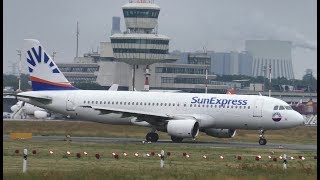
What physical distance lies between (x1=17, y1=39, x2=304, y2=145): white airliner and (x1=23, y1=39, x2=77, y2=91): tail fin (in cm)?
10

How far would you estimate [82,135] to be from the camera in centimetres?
7544

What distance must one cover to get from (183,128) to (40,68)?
1360 cm

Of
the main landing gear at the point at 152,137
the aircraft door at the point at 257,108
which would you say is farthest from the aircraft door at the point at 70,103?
the aircraft door at the point at 257,108

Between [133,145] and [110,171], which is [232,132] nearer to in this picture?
[133,145]

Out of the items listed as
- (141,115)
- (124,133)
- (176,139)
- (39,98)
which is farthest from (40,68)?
(176,139)

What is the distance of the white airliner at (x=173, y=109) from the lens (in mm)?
67562

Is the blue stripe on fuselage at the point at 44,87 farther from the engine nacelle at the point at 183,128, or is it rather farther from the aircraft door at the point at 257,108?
the aircraft door at the point at 257,108

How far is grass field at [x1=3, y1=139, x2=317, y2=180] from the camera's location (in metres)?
37.5

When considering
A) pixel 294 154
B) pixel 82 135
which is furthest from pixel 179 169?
pixel 82 135

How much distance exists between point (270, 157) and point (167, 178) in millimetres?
15734

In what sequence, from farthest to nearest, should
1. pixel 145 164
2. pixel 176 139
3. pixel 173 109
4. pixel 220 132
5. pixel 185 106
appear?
pixel 220 132 → pixel 173 109 → pixel 185 106 → pixel 176 139 → pixel 145 164

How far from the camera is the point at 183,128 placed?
66000 millimetres

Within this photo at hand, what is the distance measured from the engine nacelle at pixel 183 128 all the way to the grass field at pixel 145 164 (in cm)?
498

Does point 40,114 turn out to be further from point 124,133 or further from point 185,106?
point 185,106
